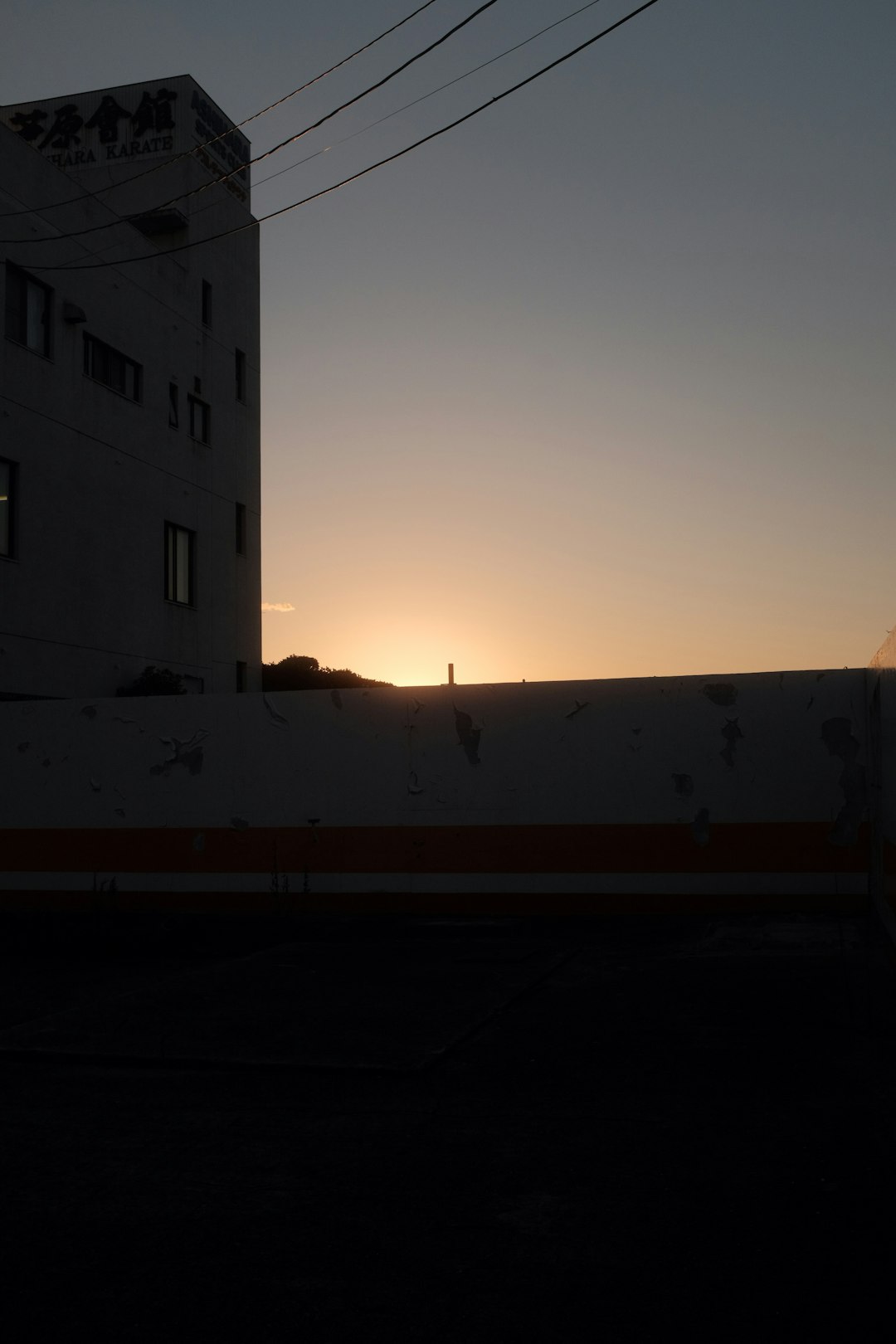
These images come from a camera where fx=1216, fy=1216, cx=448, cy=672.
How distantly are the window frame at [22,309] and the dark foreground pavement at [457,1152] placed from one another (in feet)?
50.3

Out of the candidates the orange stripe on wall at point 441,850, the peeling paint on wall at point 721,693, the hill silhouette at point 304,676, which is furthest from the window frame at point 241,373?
the hill silhouette at point 304,676

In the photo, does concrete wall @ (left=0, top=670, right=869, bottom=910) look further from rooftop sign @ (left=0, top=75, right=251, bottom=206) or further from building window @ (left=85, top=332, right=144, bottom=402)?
rooftop sign @ (left=0, top=75, right=251, bottom=206)

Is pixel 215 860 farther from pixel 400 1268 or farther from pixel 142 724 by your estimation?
pixel 400 1268

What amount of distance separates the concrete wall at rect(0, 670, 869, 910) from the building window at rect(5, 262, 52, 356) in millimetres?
9410

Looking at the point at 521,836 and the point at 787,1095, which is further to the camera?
the point at 521,836

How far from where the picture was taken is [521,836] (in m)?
13.9

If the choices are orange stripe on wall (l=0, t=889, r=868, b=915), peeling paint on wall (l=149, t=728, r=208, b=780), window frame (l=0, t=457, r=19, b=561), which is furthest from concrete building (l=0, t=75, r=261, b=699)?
peeling paint on wall (l=149, t=728, r=208, b=780)

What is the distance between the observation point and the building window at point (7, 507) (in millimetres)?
21562

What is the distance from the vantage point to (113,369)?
2527cm

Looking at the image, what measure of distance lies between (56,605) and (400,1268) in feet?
67.1

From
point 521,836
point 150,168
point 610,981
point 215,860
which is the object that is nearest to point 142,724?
point 215,860

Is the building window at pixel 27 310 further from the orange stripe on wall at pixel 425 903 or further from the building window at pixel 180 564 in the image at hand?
the orange stripe on wall at pixel 425 903

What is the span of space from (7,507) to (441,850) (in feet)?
39.3

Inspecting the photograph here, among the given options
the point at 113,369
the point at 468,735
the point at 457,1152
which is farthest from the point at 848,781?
the point at 113,369
